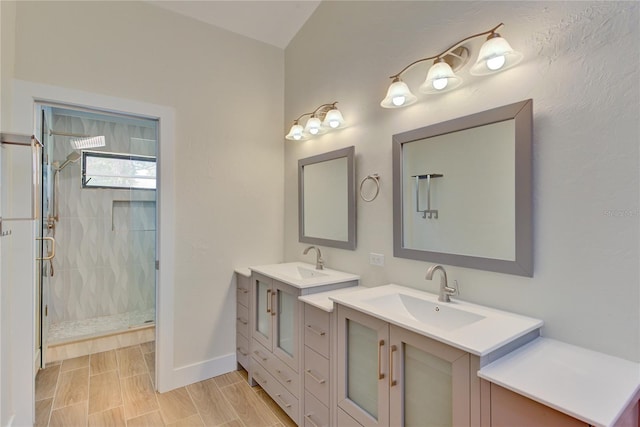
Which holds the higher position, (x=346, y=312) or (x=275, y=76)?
(x=275, y=76)

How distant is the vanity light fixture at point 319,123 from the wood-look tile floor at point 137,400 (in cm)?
212

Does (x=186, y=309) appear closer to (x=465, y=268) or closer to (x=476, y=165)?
(x=465, y=268)

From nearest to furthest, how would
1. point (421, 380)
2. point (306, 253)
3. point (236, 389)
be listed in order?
point (421, 380)
point (236, 389)
point (306, 253)

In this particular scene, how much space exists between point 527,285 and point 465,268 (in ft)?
0.94

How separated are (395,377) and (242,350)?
172cm

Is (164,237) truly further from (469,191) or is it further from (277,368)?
(469,191)

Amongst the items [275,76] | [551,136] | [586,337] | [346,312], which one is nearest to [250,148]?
[275,76]

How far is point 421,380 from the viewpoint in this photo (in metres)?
1.27

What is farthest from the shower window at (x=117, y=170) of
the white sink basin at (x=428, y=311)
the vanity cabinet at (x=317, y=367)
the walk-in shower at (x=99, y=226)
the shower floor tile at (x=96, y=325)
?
the white sink basin at (x=428, y=311)

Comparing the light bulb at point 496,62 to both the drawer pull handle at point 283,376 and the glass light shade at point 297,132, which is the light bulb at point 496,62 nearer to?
the glass light shade at point 297,132

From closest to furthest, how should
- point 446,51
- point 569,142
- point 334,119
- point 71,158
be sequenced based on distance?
point 569,142
point 446,51
point 334,119
point 71,158

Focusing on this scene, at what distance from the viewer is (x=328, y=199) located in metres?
2.50

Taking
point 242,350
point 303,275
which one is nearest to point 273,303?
point 303,275

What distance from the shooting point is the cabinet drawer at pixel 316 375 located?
1.71 metres
